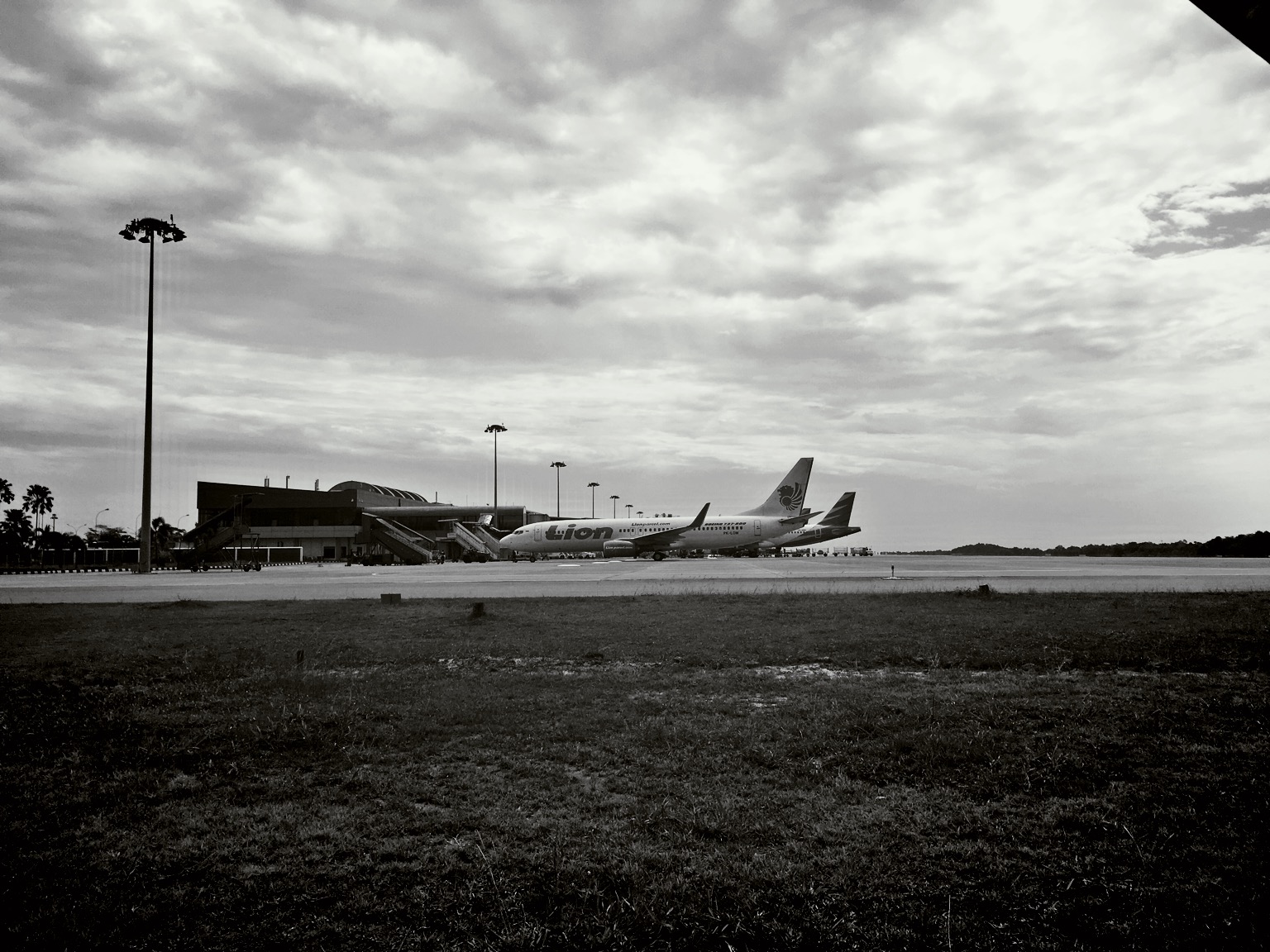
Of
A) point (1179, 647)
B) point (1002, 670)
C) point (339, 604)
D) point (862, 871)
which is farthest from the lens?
point (339, 604)

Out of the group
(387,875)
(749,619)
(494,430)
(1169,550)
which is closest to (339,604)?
(749,619)

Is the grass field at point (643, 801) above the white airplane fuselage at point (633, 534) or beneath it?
beneath

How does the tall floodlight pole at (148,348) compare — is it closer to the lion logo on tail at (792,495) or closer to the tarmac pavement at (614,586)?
the tarmac pavement at (614,586)

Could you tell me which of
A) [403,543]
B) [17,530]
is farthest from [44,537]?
[403,543]

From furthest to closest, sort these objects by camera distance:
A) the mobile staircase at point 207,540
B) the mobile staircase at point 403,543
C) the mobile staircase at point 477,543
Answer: the mobile staircase at point 477,543
the mobile staircase at point 403,543
the mobile staircase at point 207,540

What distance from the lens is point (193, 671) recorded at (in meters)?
10.8

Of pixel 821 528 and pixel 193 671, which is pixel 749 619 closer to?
pixel 193 671

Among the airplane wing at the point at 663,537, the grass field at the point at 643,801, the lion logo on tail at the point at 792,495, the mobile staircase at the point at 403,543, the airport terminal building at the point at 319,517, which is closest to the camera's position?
the grass field at the point at 643,801

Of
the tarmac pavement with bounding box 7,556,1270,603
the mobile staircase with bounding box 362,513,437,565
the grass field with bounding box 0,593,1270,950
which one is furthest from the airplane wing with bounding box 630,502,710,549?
the grass field with bounding box 0,593,1270,950

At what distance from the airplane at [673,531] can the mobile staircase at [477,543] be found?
3.29m

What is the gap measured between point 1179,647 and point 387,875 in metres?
12.6

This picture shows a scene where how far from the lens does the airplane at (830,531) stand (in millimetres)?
68688

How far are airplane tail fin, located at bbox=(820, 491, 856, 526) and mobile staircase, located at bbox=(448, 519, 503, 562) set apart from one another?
102ft

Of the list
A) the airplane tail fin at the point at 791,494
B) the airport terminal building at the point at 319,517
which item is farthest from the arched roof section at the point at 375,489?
the airplane tail fin at the point at 791,494
